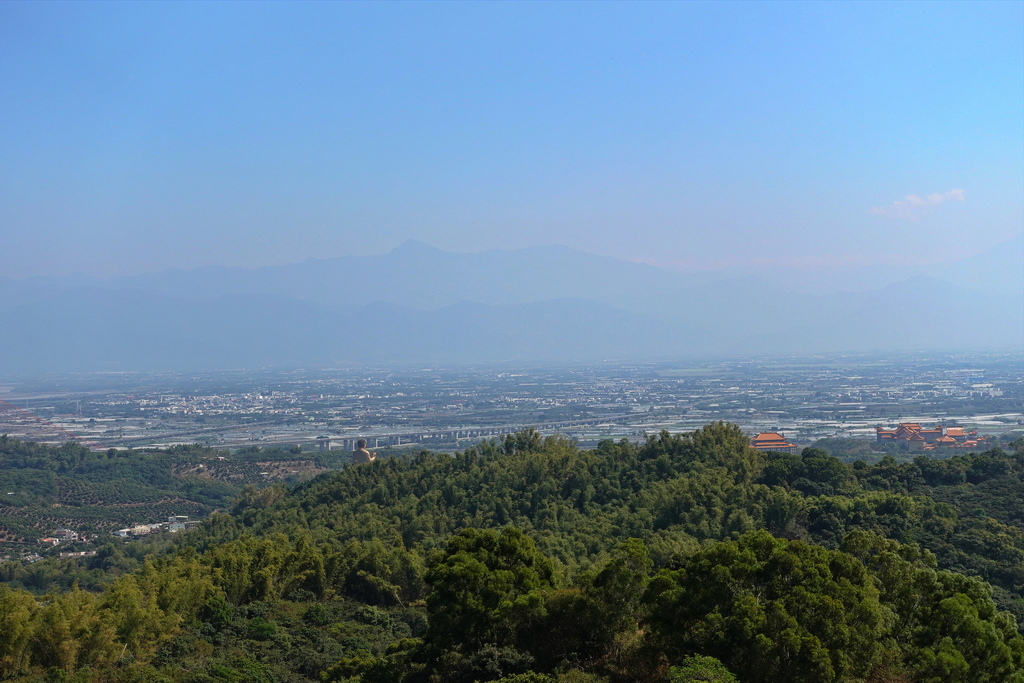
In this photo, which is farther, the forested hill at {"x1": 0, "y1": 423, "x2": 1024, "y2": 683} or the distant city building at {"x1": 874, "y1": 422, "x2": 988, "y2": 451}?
the distant city building at {"x1": 874, "y1": 422, "x2": 988, "y2": 451}

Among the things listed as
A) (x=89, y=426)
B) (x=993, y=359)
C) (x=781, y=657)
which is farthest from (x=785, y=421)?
(x=993, y=359)

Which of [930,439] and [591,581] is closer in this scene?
[591,581]

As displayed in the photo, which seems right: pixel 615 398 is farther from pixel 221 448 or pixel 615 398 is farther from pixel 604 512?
pixel 604 512

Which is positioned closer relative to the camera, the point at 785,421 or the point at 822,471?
the point at 822,471

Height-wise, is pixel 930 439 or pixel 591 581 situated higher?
pixel 591 581
